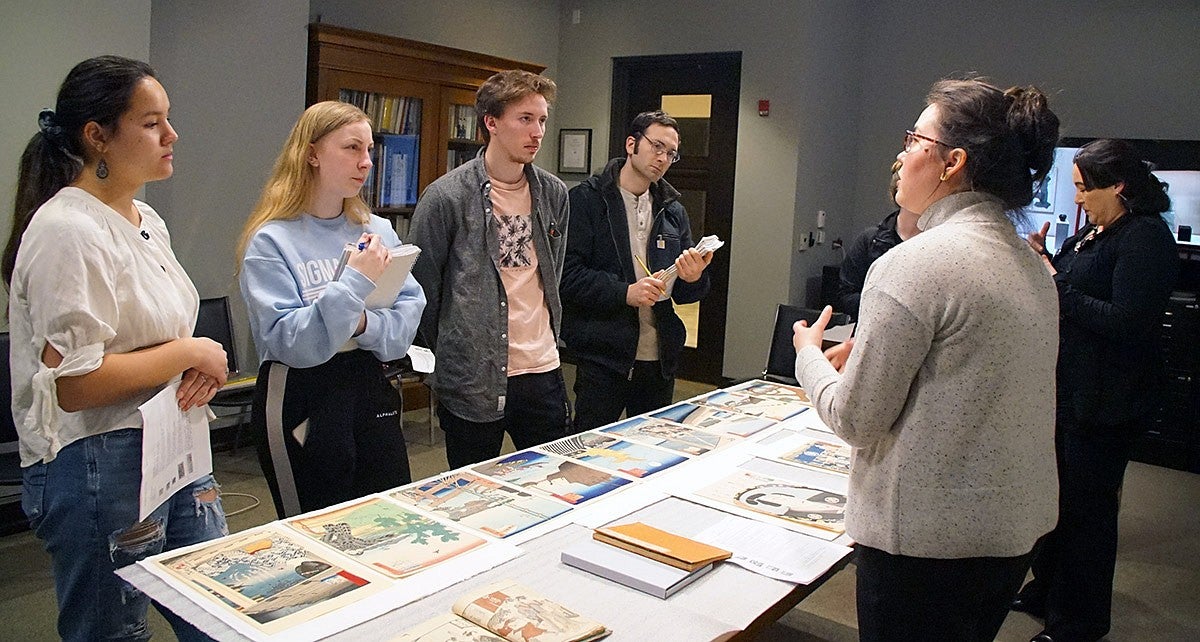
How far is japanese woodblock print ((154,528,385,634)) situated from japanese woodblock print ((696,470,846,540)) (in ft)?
2.66

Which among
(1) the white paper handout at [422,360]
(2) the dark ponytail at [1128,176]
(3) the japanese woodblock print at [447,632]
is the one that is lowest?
(3) the japanese woodblock print at [447,632]

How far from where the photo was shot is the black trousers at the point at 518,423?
245 centimetres

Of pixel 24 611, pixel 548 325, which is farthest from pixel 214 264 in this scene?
pixel 548 325

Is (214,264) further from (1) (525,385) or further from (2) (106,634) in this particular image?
(2) (106,634)

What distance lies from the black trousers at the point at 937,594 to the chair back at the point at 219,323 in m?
3.28

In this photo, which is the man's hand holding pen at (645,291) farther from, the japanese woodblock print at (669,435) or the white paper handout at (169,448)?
the white paper handout at (169,448)

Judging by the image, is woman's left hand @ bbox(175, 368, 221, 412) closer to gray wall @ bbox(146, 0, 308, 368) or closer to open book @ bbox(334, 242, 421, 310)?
open book @ bbox(334, 242, 421, 310)

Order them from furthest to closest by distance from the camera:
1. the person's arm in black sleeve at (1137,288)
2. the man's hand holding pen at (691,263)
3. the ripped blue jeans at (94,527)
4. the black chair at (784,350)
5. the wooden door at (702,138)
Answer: the wooden door at (702,138), the black chair at (784,350), the man's hand holding pen at (691,263), the person's arm in black sleeve at (1137,288), the ripped blue jeans at (94,527)

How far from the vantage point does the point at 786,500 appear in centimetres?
193

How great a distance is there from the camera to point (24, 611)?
9.09 ft

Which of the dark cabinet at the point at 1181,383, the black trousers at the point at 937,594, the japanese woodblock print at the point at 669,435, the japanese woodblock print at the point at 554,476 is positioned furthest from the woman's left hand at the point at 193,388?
the dark cabinet at the point at 1181,383

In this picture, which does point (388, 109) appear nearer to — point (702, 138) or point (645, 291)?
point (702, 138)

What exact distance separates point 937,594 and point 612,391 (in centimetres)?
167

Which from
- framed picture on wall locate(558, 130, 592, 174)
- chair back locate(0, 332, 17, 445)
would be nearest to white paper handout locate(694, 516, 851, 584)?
chair back locate(0, 332, 17, 445)
